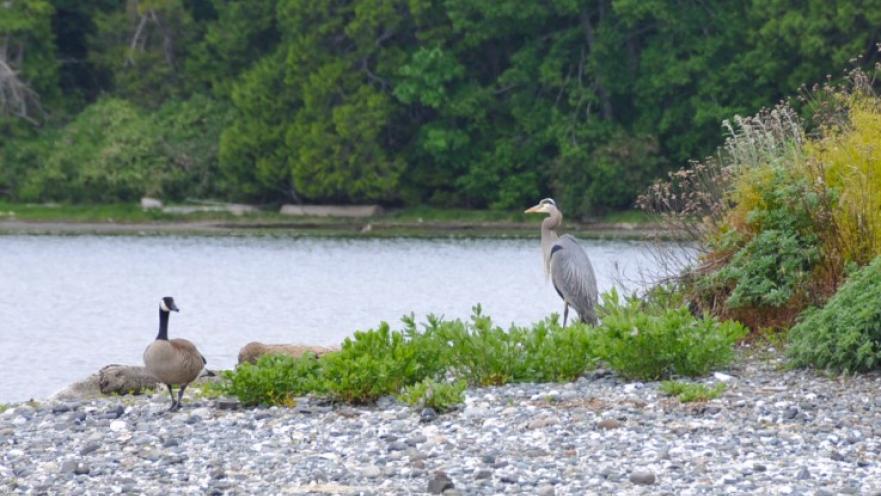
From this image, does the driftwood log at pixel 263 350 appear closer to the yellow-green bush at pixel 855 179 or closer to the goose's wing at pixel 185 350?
the goose's wing at pixel 185 350

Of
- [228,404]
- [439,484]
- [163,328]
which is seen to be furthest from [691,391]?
[163,328]

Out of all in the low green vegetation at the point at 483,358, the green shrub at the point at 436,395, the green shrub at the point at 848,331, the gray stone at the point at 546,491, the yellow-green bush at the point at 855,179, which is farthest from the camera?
the yellow-green bush at the point at 855,179

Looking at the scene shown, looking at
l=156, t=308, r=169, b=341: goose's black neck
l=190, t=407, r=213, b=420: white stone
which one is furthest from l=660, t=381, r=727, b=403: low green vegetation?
l=156, t=308, r=169, b=341: goose's black neck

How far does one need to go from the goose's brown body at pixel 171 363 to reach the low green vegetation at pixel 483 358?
0.96ft

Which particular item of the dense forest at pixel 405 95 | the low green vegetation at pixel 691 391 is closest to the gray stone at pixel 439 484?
the low green vegetation at pixel 691 391

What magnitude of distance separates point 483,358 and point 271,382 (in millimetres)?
1652

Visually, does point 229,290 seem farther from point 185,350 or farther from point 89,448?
point 89,448

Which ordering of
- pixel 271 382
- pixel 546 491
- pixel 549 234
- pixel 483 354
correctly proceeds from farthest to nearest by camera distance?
pixel 549 234
pixel 483 354
pixel 271 382
pixel 546 491

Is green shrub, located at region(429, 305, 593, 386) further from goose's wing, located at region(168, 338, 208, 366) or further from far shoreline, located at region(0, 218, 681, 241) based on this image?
far shoreline, located at region(0, 218, 681, 241)

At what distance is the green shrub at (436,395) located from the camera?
12.3 metres

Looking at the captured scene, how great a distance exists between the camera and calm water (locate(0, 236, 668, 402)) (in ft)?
86.1

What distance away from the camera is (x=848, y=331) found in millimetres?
12758

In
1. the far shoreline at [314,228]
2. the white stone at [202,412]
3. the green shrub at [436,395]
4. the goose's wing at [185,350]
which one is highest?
the goose's wing at [185,350]

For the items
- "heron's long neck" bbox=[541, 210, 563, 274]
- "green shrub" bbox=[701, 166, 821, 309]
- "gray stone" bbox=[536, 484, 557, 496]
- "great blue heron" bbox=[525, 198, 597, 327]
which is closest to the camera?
"gray stone" bbox=[536, 484, 557, 496]
